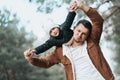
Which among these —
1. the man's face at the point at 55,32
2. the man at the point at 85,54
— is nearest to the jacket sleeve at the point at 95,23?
the man at the point at 85,54

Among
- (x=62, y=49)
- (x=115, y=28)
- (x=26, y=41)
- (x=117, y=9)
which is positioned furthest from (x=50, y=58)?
(x=26, y=41)

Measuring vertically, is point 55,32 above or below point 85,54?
above

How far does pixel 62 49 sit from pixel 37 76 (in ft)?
29.0

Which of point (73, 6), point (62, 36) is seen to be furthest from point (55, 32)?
point (73, 6)

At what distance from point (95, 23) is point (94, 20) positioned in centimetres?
1

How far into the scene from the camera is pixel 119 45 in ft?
30.3

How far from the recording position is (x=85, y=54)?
149cm

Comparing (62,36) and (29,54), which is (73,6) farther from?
(29,54)

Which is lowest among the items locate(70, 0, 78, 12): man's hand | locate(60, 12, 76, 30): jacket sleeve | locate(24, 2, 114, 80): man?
locate(24, 2, 114, 80): man

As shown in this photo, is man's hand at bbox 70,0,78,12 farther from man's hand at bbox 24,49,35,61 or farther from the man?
man's hand at bbox 24,49,35,61

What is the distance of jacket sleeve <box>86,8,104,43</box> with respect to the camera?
147 centimetres

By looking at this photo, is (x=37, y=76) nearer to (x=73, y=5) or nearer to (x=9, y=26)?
(x=9, y=26)

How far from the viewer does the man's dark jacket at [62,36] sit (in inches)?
59.9

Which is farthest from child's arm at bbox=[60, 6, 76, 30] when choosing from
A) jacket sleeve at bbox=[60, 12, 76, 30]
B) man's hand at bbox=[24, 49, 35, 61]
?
man's hand at bbox=[24, 49, 35, 61]
